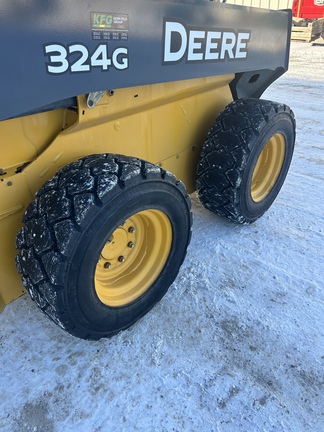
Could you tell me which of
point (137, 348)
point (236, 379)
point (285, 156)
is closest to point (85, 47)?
point (137, 348)

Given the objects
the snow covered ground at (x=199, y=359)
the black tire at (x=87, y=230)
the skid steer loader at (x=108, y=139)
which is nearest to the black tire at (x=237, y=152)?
the skid steer loader at (x=108, y=139)

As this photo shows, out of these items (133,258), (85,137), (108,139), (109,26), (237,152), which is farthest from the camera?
(237,152)

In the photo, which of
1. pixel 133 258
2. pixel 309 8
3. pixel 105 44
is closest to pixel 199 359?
pixel 133 258

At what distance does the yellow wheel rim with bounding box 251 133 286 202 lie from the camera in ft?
9.35

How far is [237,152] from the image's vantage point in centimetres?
237

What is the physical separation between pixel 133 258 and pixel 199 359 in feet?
1.95

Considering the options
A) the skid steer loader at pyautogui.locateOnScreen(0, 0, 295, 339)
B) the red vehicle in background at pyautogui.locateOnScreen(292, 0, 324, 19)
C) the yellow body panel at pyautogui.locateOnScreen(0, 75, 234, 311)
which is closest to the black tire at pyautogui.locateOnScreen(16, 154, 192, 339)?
the skid steer loader at pyautogui.locateOnScreen(0, 0, 295, 339)

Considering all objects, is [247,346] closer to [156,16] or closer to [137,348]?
[137,348]

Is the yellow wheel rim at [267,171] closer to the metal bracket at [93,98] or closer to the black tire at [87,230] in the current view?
the black tire at [87,230]

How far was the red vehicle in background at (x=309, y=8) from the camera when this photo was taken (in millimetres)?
15586

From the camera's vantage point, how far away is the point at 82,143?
1.80 metres

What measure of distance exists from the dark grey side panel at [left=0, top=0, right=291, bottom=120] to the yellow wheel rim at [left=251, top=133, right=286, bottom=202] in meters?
0.85

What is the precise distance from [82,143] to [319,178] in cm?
250

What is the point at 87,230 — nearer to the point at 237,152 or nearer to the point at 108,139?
the point at 108,139
